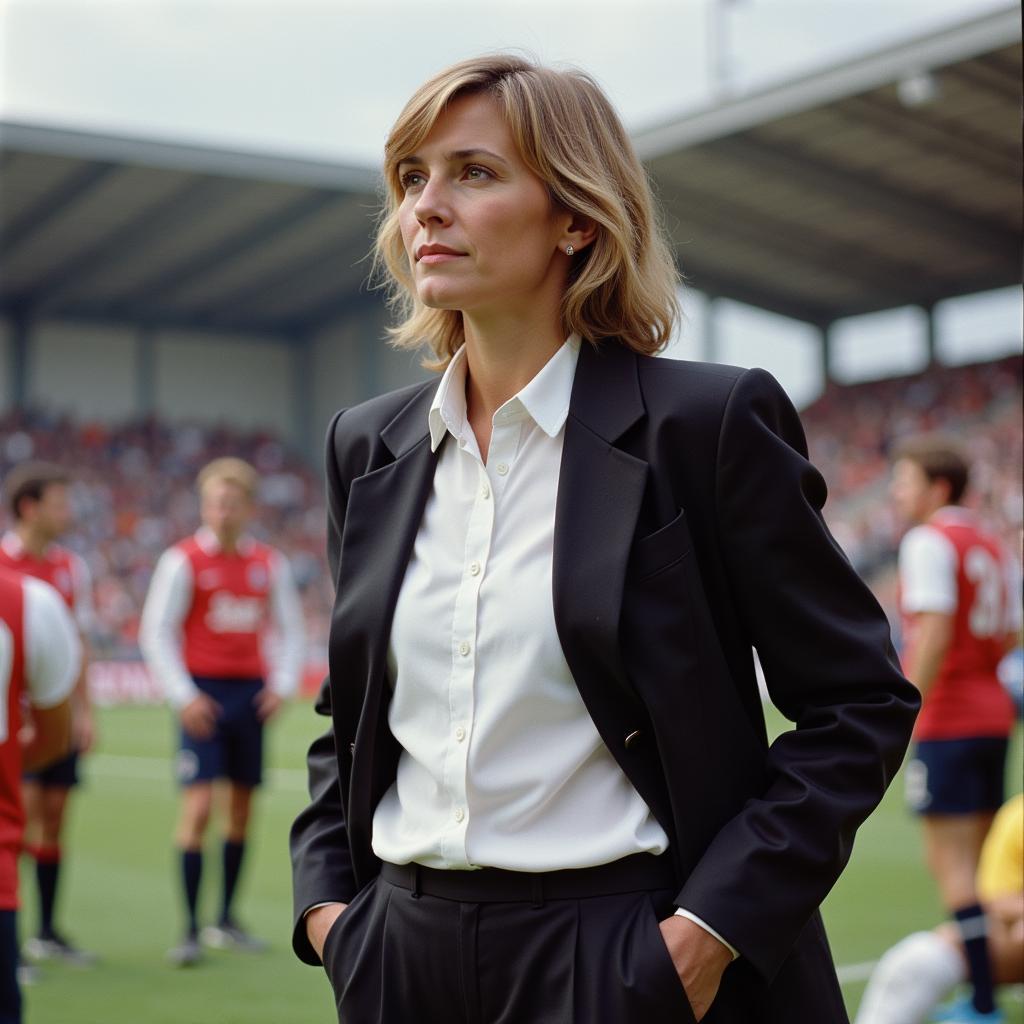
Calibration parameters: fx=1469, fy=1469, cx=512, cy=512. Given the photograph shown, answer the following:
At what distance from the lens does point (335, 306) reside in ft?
126

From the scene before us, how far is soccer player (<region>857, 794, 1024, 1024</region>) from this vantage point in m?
3.07

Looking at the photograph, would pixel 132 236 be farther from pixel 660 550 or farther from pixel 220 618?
pixel 660 550

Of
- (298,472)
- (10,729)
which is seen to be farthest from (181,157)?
(10,729)

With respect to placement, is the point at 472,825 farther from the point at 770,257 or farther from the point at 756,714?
the point at 770,257

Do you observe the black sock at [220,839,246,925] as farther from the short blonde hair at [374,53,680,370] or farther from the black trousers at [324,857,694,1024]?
the short blonde hair at [374,53,680,370]

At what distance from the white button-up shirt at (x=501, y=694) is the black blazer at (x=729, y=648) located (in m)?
0.04

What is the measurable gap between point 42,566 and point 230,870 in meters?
1.92

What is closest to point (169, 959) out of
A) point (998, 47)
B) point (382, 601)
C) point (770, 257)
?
point (382, 601)

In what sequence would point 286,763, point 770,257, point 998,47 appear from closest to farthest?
1. point 286,763
2. point 998,47
3. point 770,257

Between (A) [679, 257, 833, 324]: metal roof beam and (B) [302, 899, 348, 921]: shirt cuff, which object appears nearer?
(B) [302, 899, 348, 921]: shirt cuff

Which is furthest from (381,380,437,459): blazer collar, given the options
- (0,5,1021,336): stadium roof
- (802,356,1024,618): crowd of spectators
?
(802,356,1024,618): crowd of spectators

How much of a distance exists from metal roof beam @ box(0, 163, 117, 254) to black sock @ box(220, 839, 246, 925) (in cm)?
2347

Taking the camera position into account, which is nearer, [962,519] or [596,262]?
[596,262]

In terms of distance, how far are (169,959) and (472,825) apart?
4981 mm
